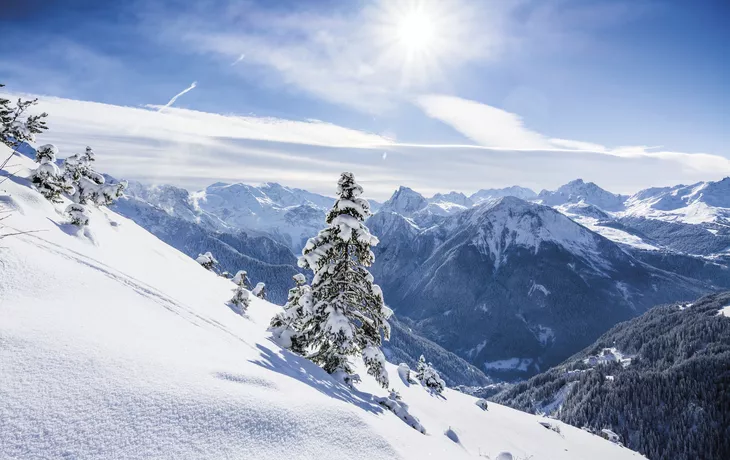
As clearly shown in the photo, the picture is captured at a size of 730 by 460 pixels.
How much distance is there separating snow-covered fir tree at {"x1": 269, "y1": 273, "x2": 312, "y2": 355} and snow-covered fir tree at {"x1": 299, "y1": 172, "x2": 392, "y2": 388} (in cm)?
34

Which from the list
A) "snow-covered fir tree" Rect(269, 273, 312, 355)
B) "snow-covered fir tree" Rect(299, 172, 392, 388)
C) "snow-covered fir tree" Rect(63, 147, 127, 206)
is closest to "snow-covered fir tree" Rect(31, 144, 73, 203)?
"snow-covered fir tree" Rect(63, 147, 127, 206)

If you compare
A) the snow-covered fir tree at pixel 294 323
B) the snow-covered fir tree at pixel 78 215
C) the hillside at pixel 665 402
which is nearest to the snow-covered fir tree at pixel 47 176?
the snow-covered fir tree at pixel 78 215

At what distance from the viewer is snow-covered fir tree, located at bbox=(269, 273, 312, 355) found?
16.5 meters

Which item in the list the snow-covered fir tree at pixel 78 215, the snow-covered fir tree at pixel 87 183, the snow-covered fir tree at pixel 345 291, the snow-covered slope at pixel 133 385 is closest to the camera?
the snow-covered slope at pixel 133 385

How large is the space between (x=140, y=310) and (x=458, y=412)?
1845 cm

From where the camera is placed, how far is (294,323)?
17438mm

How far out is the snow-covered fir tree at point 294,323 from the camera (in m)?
16.5

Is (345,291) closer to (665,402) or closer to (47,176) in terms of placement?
(47,176)

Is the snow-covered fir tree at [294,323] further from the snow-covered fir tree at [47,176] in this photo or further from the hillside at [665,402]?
the hillside at [665,402]

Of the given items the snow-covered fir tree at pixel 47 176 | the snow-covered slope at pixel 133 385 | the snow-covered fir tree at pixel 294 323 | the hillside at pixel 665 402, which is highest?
the snow-covered fir tree at pixel 47 176

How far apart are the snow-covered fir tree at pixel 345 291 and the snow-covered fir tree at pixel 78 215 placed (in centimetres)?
903

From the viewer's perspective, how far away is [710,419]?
146 metres

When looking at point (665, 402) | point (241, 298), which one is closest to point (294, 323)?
point (241, 298)

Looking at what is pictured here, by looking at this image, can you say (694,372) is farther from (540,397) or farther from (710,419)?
(540,397)
